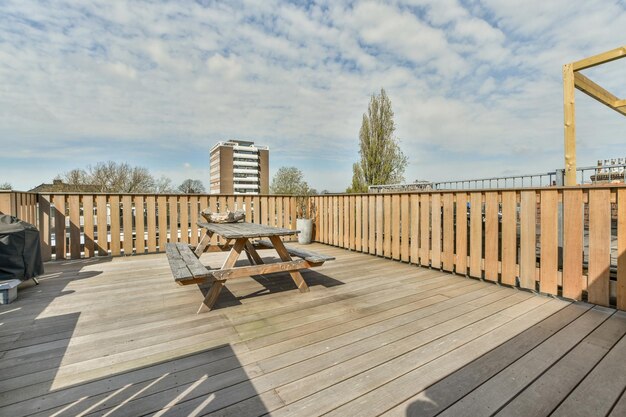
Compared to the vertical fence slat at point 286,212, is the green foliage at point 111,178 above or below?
above

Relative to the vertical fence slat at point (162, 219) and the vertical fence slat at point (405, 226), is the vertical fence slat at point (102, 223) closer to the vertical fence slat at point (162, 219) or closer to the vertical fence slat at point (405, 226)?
the vertical fence slat at point (162, 219)

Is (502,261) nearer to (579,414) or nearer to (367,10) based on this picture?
(579,414)

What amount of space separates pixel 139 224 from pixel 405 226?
4.81 m

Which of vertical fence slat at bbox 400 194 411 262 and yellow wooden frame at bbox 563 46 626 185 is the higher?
yellow wooden frame at bbox 563 46 626 185

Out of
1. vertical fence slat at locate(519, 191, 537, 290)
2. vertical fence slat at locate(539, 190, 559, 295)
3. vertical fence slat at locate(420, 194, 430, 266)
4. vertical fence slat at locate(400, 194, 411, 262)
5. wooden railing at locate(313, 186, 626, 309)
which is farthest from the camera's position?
vertical fence slat at locate(400, 194, 411, 262)

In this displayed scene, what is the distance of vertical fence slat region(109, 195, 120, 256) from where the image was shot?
5066 mm

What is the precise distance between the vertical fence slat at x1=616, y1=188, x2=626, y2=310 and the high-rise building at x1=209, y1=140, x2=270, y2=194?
6705 centimetres

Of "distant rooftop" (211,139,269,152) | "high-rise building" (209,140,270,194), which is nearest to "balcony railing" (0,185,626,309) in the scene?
"high-rise building" (209,140,270,194)

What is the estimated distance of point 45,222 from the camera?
15.3 ft

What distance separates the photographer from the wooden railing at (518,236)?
2451mm

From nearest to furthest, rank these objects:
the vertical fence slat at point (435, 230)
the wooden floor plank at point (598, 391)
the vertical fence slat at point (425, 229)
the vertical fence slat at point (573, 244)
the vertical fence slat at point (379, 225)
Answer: the wooden floor plank at point (598, 391) < the vertical fence slat at point (573, 244) < the vertical fence slat at point (435, 230) < the vertical fence slat at point (425, 229) < the vertical fence slat at point (379, 225)

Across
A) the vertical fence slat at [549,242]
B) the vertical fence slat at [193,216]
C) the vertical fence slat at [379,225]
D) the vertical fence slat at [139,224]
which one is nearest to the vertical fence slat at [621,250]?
the vertical fence slat at [549,242]

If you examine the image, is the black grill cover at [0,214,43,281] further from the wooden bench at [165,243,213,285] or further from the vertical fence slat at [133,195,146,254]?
the vertical fence slat at [133,195,146,254]

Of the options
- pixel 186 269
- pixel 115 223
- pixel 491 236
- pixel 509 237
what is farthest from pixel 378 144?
pixel 186 269
